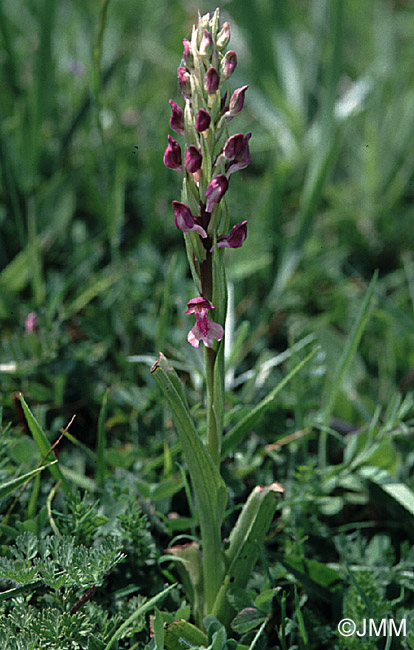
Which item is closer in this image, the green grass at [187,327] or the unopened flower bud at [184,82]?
the unopened flower bud at [184,82]

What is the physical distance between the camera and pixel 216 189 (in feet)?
3.57

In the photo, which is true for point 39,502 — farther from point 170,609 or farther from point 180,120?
point 180,120

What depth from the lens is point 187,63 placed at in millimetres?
1128

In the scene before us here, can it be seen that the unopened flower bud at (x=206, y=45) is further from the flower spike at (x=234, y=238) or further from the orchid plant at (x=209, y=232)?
the flower spike at (x=234, y=238)

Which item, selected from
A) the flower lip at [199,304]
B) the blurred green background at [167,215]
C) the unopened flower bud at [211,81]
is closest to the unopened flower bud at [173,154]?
the unopened flower bud at [211,81]

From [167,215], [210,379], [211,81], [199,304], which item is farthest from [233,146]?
[167,215]

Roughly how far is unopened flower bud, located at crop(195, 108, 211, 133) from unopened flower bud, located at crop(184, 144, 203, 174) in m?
0.03

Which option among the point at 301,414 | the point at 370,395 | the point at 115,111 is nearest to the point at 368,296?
the point at 301,414

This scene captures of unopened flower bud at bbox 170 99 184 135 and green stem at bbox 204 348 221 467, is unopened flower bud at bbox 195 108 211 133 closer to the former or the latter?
unopened flower bud at bbox 170 99 184 135

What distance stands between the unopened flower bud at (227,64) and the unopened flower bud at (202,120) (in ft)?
0.33

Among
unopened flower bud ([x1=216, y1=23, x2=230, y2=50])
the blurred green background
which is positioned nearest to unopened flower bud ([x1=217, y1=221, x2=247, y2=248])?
unopened flower bud ([x1=216, y1=23, x2=230, y2=50])

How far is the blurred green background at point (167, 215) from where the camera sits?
197 centimetres

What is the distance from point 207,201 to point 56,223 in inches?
57.8

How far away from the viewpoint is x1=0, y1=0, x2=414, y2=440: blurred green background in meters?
1.97
